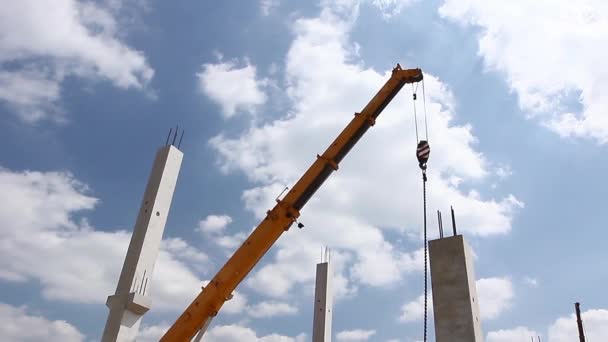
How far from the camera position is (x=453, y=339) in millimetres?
8375

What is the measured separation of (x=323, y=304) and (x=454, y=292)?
5.53 metres

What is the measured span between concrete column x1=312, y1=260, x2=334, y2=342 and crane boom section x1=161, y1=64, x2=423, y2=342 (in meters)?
4.76

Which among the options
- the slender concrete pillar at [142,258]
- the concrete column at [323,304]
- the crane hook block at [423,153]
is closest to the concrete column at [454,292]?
the crane hook block at [423,153]

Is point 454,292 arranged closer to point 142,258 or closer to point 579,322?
point 142,258

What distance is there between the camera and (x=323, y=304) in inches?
528

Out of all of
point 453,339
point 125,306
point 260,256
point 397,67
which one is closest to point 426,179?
point 397,67

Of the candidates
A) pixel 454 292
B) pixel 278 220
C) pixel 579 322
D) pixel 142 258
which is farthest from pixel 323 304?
pixel 579 322

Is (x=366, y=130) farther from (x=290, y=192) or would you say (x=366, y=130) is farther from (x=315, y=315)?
(x=315, y=315)

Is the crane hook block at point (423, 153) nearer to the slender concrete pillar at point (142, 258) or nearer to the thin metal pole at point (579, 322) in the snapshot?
the slender concrete pillar at point (142, 258)

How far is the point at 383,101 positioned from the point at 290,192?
291 centimetres

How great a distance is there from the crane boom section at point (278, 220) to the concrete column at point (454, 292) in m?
2.76

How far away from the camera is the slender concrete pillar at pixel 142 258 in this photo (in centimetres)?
858

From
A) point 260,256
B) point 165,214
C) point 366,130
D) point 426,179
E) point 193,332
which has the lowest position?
point 193,332

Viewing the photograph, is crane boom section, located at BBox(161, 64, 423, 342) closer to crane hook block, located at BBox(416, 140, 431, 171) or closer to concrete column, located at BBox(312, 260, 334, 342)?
crane hook block, located at BBox(416, 140, 431, 171)
